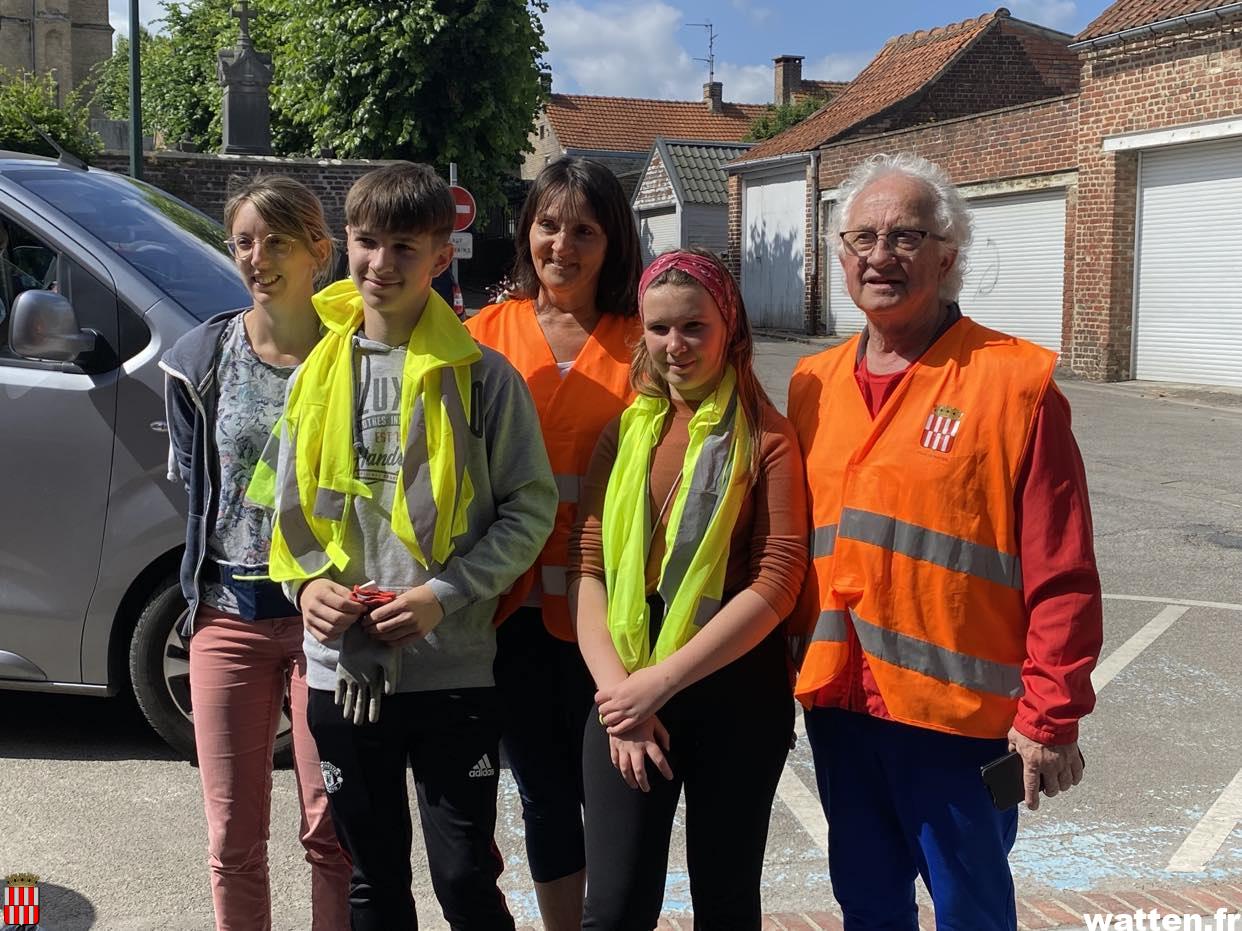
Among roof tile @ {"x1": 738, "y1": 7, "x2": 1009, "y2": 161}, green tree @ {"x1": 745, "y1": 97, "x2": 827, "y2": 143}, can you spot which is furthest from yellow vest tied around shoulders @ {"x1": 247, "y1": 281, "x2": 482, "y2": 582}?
green tree @ {"x1": 745, "y1": 97, "x2": 827, "y2": 143}

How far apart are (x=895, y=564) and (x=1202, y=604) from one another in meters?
5.19

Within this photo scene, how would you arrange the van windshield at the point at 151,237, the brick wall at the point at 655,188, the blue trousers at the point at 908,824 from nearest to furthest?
the blue trousers at the point at 908,824
the van windshield at the point at 151,237
the brick wall at the point at 655,188

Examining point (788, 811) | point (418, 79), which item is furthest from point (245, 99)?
point (788, 811)

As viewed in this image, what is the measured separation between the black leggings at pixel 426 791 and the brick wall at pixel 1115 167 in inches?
652

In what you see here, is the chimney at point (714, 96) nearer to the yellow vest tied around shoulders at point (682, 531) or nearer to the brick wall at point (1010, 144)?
the brick wall at point (1010, 144)

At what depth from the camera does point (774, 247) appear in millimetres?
28625

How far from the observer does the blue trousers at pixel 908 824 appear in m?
2.34

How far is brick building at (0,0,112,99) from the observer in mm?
63219

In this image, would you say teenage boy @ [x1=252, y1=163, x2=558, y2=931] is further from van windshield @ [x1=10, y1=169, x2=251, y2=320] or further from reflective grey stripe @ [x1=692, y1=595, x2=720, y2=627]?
van windshield @ [x1=10, y1=169, x2=251, y2=320]

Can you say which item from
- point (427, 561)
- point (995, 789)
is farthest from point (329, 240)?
point (995, 789)

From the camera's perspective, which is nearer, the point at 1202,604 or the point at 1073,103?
the point at 1202,604

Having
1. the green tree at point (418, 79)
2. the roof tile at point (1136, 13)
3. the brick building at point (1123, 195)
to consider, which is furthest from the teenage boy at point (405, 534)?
the green tree at point (418, 79)

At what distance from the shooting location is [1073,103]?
1891 centimetres

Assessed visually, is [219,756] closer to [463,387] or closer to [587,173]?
[463,387]
